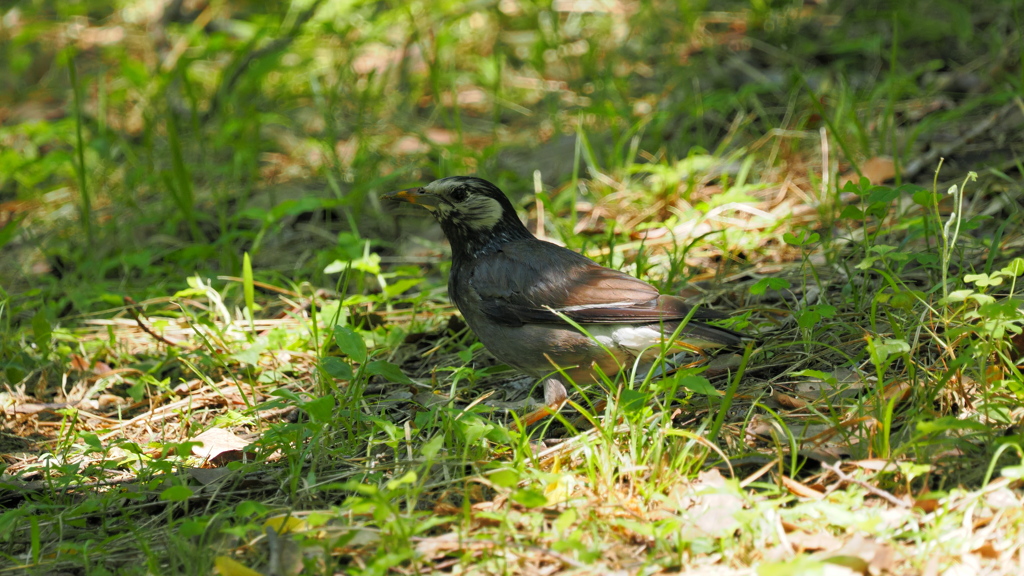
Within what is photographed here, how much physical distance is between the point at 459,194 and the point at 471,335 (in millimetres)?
809

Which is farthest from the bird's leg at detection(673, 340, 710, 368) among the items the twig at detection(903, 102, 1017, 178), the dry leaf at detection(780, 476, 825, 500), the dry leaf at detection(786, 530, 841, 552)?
the twig at detection(903, 102, 1017, 178)

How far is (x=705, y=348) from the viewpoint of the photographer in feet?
13.3

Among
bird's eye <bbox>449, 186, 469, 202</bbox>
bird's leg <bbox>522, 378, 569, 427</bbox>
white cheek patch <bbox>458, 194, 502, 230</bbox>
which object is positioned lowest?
bird's leg <bbox>522, 378, 569, 427</bbox>

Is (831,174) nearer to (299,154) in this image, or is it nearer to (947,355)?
(947,355)

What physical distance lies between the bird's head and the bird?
0.35ft

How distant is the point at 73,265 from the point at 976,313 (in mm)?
5718

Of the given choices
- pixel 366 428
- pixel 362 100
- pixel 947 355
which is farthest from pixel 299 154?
pixel 947 355

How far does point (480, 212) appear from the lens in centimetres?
451

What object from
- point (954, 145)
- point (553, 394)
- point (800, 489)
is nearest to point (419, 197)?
point (553, 394)

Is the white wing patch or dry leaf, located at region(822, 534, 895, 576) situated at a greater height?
dry leaf, located at region(822, 534, 895, 576)

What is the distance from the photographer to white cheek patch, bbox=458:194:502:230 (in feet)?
14.8

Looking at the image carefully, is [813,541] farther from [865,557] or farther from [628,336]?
[628,336]

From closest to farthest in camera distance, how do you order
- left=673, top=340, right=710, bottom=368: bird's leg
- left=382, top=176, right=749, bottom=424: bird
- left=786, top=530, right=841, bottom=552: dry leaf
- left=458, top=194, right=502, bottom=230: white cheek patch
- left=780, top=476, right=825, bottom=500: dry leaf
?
left=786, top=530, right=841, bottom=552: dry leaf
left=780, top=476, right=825, bottom=500: dry leaf
left=673, top=340, right=710, bottom=368: bird's leg
left=382, top=176, right=749, bottom=424: bird
left=458, top=194, right=502, bottom=230: white cheek patch

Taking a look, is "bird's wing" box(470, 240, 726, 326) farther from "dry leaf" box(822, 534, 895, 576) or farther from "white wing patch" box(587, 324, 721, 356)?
"dry leaf" box(822, 534, 895, 576)
